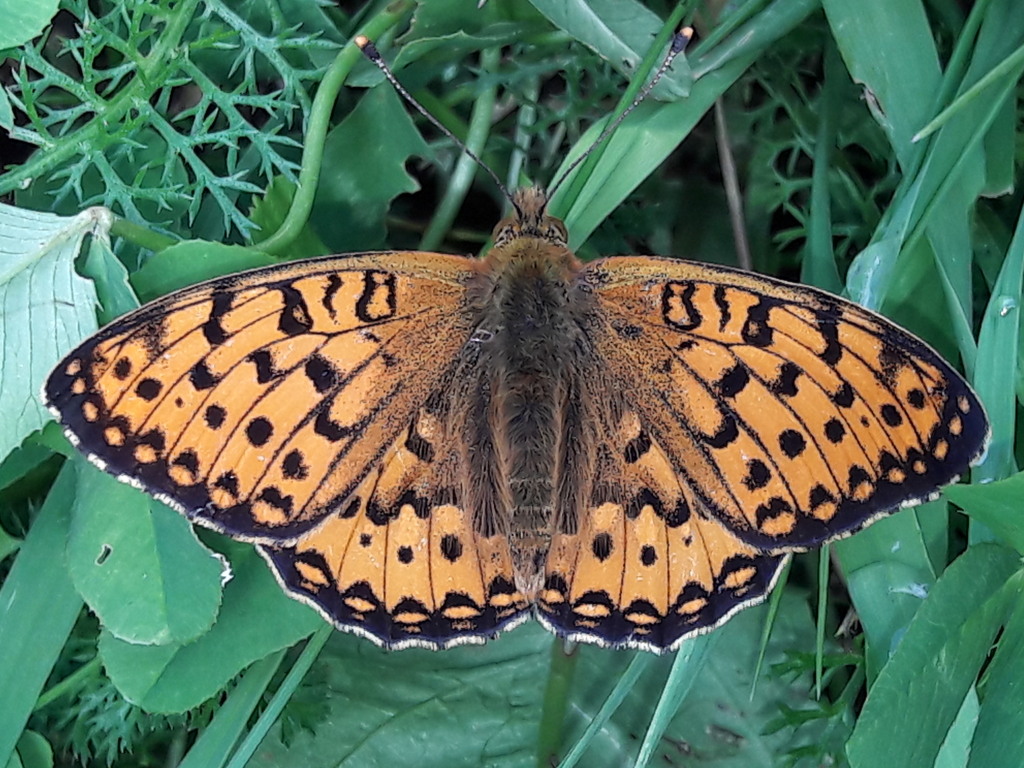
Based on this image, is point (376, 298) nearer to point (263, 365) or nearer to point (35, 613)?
point (263, 365)

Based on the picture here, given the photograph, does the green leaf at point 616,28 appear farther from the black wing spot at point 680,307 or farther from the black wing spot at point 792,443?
the black wing spot at point 792,443

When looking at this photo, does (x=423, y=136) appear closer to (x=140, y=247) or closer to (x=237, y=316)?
(x=140, y=247)

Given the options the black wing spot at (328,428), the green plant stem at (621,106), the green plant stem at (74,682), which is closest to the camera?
the black wing spot at (328,428)

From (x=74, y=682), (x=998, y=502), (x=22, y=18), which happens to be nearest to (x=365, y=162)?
(x=22, y=18)

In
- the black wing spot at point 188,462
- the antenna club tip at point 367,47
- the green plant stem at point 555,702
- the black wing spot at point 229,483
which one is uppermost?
the antenna club tip at point 367,47

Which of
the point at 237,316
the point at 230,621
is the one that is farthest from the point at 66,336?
the point at 230,621

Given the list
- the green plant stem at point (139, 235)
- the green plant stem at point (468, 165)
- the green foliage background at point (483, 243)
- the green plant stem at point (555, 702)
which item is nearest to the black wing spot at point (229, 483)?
the green foliage background at point (483, 243)

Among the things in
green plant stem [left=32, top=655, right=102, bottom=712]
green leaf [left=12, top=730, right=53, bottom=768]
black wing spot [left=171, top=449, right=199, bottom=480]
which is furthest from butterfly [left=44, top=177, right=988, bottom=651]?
green leaf [left=12, top=730, right=53, bottom=768]
